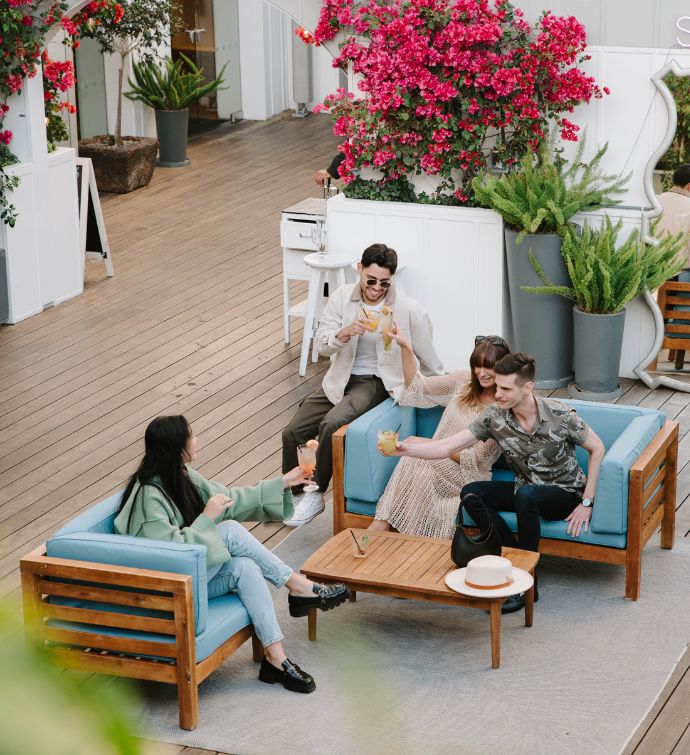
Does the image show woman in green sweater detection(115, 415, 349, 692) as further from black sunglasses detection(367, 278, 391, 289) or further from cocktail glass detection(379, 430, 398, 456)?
black sunglasses detection(367, 278, 391, 289)

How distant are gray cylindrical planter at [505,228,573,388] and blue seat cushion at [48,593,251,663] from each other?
3316mm

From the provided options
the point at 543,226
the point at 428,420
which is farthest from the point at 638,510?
the point at 543,226

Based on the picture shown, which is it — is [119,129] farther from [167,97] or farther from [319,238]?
[319,238]

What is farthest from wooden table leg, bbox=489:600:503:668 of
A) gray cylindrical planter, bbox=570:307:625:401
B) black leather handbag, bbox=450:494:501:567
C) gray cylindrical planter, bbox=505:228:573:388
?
gray cylindrical planter, bbox=505:228:573:388

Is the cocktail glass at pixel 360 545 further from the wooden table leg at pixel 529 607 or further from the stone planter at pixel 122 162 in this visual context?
the stone planter at pixel 122 162

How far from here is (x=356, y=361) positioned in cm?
514

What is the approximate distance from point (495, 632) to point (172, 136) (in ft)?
31.5

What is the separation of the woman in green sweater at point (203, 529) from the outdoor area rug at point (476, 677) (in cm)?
19

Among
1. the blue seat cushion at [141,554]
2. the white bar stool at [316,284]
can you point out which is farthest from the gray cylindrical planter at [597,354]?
the blue seat cushion at [141,554]

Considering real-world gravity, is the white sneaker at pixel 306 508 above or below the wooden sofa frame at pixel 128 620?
below

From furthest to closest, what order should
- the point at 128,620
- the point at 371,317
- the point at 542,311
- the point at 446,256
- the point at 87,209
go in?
the point at 87,209 < the point at 446,256 < the point at 542,311 < the point at 371,317 < the point at 128,620

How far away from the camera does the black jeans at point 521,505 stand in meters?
4.05

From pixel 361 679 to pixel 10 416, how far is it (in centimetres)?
623

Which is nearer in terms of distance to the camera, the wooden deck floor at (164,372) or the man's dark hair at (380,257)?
the man's dark hair at (380,257)
